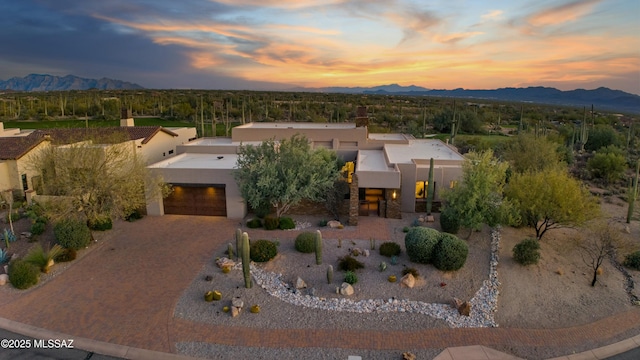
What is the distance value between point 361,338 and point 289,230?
32.0 ft

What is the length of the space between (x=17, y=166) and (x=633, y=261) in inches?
1357

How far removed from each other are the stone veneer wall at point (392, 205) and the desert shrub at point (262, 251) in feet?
26.2

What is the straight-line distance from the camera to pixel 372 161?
2784 cm

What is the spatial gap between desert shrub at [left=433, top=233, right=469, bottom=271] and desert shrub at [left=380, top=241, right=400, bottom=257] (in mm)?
1842

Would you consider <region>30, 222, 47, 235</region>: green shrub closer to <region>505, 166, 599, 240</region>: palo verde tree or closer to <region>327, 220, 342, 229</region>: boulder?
<region>327, 220, 342, 229</region>: boulder

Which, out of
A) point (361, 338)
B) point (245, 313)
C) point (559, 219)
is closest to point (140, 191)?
point (245, 313)

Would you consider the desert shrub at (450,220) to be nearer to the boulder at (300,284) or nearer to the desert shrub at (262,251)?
the boulder at (300,284)

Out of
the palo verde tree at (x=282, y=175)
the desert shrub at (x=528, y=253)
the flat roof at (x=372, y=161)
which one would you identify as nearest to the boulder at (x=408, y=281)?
the desert shrub at (x=528, y=253)

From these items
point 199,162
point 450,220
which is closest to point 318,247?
point 450,220

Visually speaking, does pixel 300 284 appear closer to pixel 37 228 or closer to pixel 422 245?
pixel 422 245

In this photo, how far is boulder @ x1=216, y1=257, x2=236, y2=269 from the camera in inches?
697

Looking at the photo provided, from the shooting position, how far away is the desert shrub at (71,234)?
1916 cm

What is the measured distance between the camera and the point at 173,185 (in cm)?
2448

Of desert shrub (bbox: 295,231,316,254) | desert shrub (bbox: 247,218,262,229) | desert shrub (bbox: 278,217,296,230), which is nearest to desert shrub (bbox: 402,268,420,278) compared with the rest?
desert shrub (bbox: 295,231,316,254)
